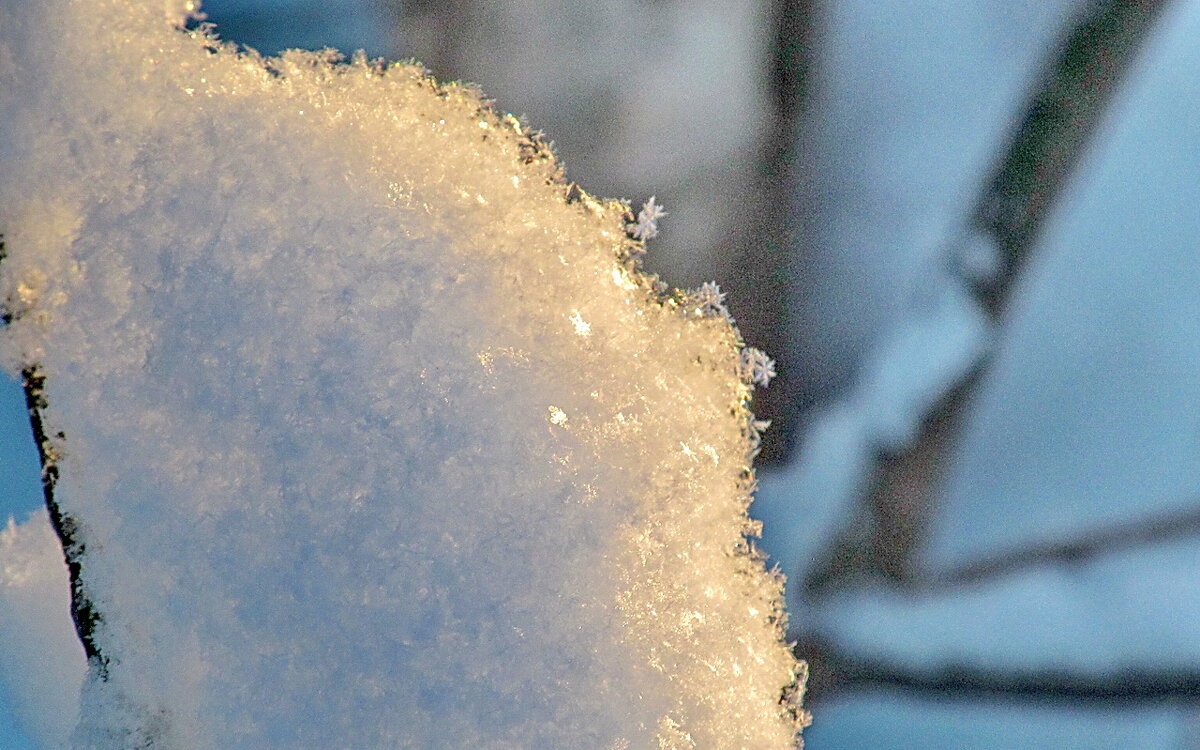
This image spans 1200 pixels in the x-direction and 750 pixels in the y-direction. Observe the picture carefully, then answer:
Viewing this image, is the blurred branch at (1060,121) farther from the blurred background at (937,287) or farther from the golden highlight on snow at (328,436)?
the golden highlight on snow at (328,436)

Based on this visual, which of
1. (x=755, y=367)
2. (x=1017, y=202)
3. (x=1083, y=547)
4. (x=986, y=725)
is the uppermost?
(x=1017, y=202)

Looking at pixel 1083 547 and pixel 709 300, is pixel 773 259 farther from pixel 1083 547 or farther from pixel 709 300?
pixel 1083 547

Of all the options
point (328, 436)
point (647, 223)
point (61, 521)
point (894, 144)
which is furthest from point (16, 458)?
point (894, 144)

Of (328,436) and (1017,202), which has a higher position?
(1017,202)

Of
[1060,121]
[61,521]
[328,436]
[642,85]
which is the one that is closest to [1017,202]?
[1060,121]

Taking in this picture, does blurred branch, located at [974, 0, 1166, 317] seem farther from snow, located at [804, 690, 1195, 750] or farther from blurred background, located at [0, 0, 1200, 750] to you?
snow, located at [804, 690, 1195, 750]

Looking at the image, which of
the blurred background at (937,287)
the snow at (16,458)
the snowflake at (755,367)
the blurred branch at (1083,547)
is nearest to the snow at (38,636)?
the snow at (16,458)

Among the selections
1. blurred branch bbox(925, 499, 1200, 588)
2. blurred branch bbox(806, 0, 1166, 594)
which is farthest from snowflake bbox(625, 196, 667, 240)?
blurred branch bbox(925, 499, 1200, 588)
